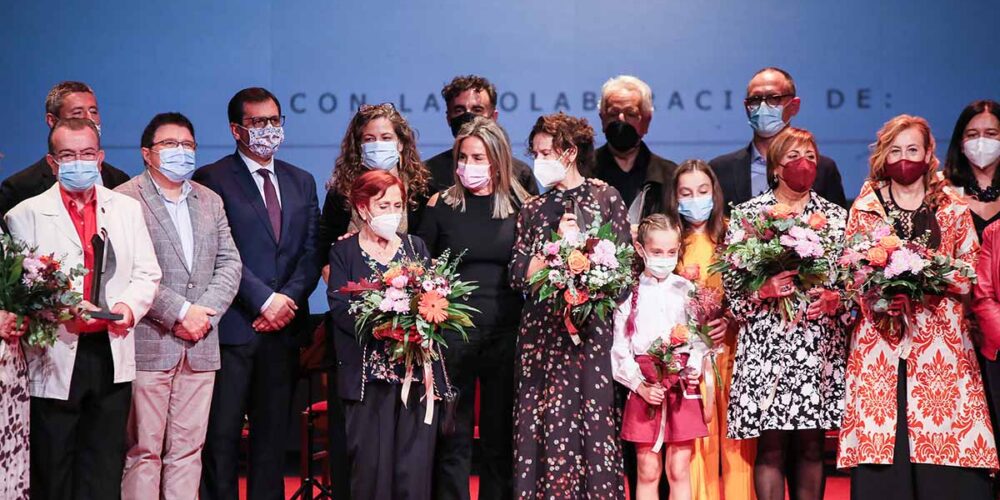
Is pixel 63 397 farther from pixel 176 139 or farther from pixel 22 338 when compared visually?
pixel 176 139

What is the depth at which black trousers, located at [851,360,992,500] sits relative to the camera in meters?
4.63

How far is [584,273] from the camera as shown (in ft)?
14.8

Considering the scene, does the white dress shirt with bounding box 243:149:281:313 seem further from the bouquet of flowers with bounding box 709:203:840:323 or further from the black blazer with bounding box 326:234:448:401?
the bouquet of flowers with bounding box 709:203:840:323

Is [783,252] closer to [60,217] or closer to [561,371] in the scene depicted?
[561,371]

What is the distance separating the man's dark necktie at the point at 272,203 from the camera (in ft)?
17.2

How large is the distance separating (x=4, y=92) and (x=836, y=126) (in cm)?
494

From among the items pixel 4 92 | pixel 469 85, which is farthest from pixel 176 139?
pixel 4 92

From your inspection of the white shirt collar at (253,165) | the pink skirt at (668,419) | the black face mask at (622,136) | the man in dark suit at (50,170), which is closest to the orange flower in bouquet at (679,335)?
the pink skirt at (668,419)

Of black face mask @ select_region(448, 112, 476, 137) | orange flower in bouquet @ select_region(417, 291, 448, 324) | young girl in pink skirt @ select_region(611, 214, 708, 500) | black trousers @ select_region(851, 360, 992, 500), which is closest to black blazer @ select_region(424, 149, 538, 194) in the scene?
black face mask @ select_region(448, 112, 476, 137)

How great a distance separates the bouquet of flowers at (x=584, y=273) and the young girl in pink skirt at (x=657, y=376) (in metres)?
0.27

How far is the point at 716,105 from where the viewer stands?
22.2ft

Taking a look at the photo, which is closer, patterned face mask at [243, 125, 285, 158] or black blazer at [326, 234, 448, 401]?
black blazer at [326, 234, 448, 401]

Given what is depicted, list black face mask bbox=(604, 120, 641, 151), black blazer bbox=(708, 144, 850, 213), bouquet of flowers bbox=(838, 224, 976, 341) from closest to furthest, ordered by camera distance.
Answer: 1. bouquet of flowers bbox=(838, 224, 976, 341)
2. black blazer bbox=(708, 144, 850, 213)
3. black face mask bbox=(604, 120, 641, 151)

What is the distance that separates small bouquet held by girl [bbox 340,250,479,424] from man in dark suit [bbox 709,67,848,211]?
154 cm
